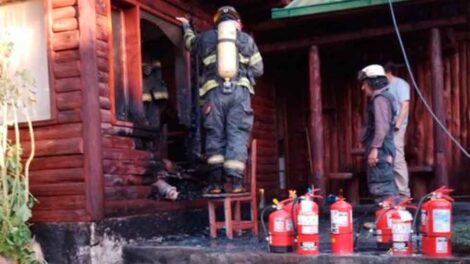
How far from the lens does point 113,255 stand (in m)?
5.27

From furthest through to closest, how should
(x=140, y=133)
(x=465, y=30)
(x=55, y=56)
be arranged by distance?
(x=465, y=30)
(x=140, y=133)
(x=55, y=56)

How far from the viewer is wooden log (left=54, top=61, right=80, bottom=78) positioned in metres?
5.26

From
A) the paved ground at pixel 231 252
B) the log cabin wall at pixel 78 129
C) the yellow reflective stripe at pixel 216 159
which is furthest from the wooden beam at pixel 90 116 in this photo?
the yellow reflective stripe at pixel 216 159

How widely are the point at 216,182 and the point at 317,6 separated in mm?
2569

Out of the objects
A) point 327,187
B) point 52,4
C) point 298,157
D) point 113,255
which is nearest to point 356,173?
point 327,187

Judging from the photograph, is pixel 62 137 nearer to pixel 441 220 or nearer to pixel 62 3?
pixel 62 3

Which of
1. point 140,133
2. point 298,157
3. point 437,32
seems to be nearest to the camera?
point 140,133

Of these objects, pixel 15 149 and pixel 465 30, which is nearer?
pixel 15 149

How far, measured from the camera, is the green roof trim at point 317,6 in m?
6.81

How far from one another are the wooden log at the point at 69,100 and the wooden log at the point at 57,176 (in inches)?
21.3

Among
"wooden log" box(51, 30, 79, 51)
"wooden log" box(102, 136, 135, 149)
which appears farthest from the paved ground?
"wooden log" box(51, 30, 79, 51)

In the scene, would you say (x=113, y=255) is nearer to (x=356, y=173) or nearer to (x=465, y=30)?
(x=356, y=173)

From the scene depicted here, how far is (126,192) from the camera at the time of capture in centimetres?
564

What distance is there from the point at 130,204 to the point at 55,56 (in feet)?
4.91
